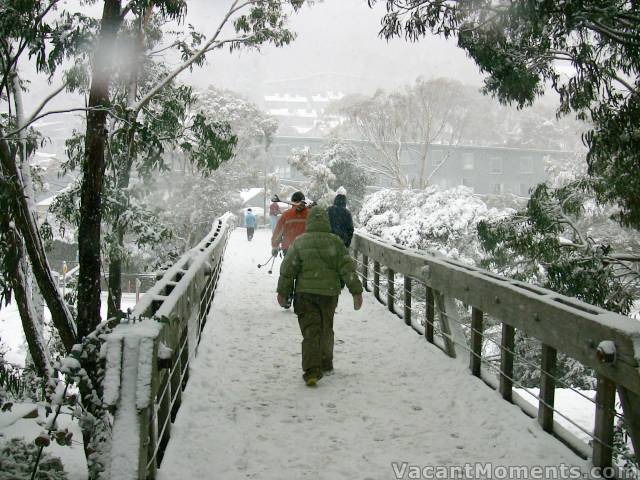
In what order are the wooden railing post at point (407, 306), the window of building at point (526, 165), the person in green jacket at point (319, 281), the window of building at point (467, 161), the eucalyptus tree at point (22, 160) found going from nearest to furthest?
1. the person in green jacket at point (319, 281)
2. the wooden railing post at point (407, 306)
3. the eucalyptus tree at point (22, 160)
4. the window of building at point (467, 161)
5. the window of building at point (526, 165)

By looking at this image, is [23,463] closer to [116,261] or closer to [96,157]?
[96,157]

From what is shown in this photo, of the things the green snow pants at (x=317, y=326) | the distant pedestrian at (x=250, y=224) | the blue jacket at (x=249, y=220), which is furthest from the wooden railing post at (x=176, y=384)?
the blue jacket at (x=249, y=220)

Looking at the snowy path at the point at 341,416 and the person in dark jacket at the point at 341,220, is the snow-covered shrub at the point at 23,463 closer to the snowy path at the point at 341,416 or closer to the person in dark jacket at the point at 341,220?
the snowy path at the point at 341,416

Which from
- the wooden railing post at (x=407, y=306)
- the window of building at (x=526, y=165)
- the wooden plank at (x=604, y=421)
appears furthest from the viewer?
the window of building at (x=526, y=165)

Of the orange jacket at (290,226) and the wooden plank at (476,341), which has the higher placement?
the orange jacket at (290,226)

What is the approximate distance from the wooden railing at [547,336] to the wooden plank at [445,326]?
0.03ft

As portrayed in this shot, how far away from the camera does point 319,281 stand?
6.77 metres

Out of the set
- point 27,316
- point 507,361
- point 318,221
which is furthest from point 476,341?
point 27,316

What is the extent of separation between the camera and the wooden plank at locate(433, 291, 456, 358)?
7.09 m

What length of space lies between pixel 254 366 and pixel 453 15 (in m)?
7.04

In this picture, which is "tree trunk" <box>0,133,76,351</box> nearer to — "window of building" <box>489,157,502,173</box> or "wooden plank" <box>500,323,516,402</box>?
"wooden plank" <box>500,323,516,402</box>

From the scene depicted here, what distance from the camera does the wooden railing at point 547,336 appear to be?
370 cm

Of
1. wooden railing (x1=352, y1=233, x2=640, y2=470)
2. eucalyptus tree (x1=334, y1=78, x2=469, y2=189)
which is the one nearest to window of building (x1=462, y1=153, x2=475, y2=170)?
eucalyptus tree (x1=334, y1=78, x2=469, y2=189)

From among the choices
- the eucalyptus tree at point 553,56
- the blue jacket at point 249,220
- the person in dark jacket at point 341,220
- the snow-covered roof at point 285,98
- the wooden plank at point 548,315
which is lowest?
the blue jacket at point 249,220
